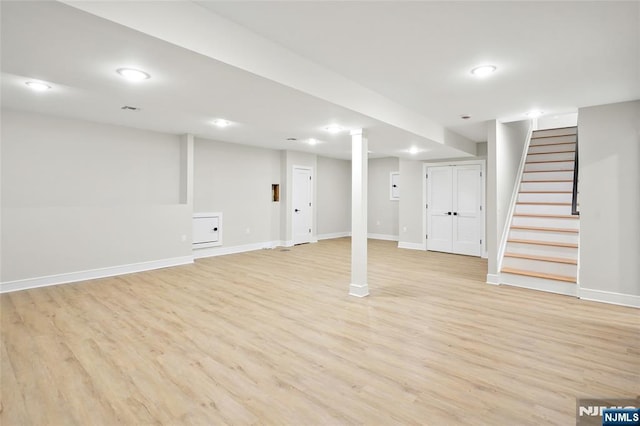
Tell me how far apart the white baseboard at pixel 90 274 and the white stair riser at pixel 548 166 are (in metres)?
6.96

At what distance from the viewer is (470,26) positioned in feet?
7.87

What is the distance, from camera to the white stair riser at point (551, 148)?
255 inches

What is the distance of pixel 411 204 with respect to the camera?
8.73m

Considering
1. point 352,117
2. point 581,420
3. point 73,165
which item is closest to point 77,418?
point 581,420

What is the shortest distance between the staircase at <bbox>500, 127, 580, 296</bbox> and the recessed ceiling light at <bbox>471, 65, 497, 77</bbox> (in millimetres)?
3147

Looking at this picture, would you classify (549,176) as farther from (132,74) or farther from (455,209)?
(132,74)

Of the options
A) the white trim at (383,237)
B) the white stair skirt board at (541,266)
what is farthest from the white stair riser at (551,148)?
the white trim at (383,237)

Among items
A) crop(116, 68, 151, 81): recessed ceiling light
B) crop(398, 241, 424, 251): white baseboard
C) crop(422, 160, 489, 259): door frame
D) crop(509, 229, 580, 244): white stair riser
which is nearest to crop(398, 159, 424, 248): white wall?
crop(398, 241, 424, 251): white baseboard

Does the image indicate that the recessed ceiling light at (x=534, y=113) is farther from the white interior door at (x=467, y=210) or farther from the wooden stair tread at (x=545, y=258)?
the white interior door at (x=467, y=210)

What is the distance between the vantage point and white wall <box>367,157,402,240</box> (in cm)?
996

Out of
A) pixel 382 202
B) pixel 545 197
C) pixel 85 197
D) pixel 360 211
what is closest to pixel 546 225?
pixel 545 197

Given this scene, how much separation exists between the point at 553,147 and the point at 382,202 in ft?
15.0

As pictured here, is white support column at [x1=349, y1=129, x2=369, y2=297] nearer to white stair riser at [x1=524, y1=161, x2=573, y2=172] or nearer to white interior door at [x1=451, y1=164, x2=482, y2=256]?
white stair riser at [x1=524, y1=161, x2=573, y2=172]

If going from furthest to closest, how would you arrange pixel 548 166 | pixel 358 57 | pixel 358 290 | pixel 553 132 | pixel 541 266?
pixel 553 132 → pixel 548 166 → pixel 541 266 → pixel 358 290 → pixel 358 57
